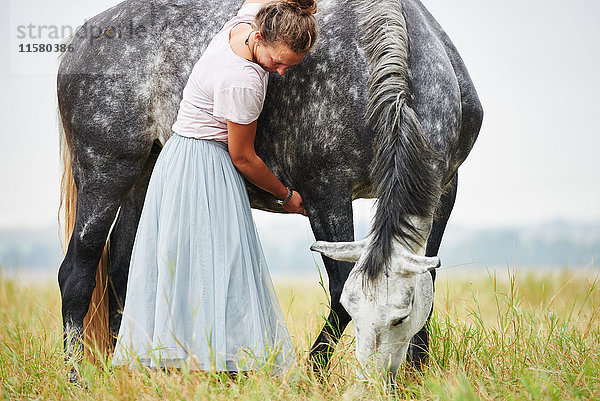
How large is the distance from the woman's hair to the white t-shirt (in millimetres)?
169

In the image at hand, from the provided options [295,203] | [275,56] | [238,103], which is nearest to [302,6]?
[275,56]

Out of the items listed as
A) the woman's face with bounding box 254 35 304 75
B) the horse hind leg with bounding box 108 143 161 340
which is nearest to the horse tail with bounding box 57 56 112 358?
the horse hind leg with bounding box 108 143 161 340

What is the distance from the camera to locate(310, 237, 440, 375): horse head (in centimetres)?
225

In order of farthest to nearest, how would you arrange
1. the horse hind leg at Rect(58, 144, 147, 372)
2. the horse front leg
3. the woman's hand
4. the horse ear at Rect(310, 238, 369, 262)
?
the horse hind leg at Rect(58, 144, 147, 372)
the woman's hand
the horse front leg
the horse ear at Rect(310, 238, 369, 262)

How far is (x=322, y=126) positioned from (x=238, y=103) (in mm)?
448

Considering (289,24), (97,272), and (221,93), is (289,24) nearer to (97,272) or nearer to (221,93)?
(221,93)

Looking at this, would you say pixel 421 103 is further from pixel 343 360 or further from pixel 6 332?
pixel 6 332

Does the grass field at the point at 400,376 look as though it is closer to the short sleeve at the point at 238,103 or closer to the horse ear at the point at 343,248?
the horse ear at the point at 343,248

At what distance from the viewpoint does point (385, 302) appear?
2.25 meters

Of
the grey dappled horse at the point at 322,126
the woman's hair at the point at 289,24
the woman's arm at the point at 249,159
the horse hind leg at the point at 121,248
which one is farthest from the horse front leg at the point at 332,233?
the horse hind leg at the point at 121,248

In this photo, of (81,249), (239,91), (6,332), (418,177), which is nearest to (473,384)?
(418,177)

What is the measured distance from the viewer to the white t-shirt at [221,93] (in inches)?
100.0

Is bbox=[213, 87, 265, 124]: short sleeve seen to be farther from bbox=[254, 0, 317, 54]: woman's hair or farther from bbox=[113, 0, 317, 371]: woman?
bbox=[254, 0, 317, 54]: woman's hair

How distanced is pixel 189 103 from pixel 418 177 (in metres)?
1.10
